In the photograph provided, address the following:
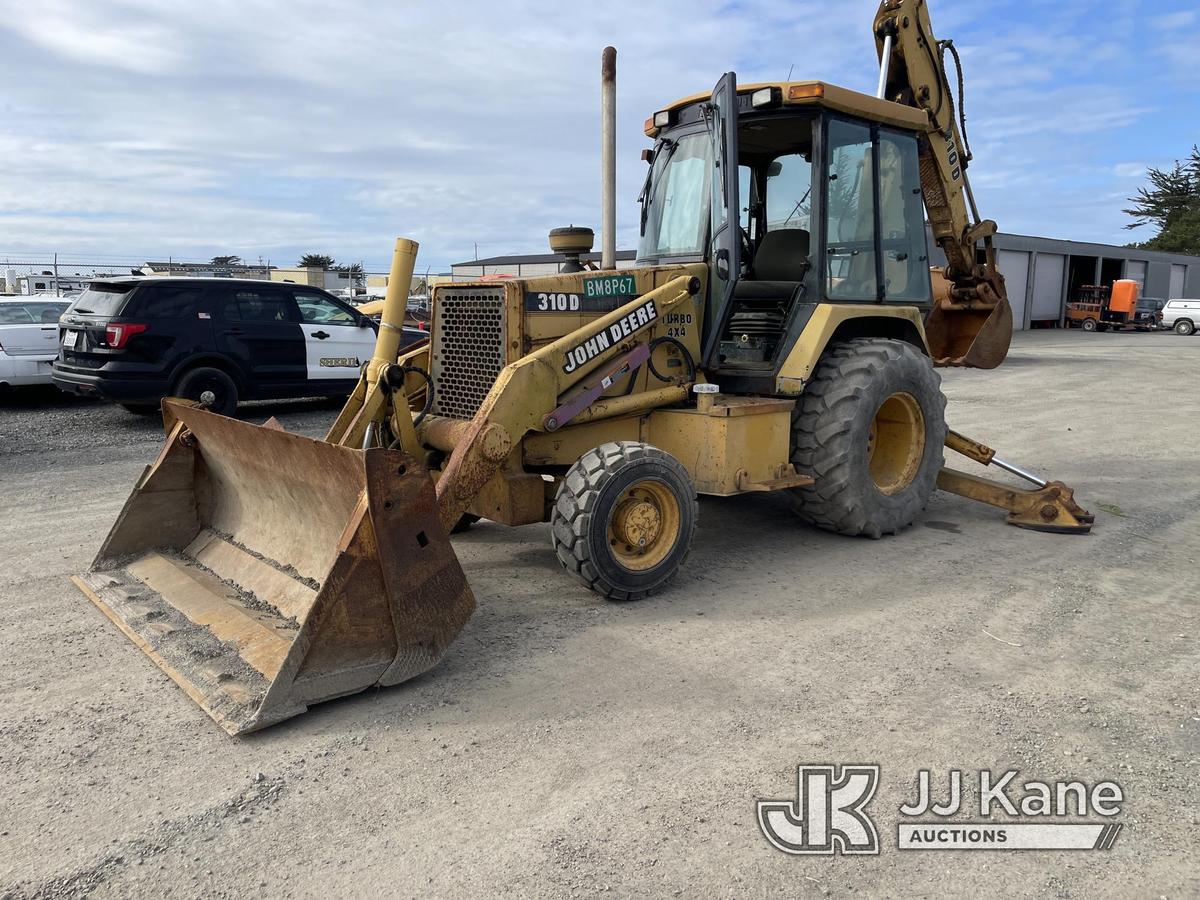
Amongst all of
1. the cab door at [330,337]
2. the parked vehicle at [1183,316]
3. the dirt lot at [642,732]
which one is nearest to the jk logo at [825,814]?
the dirt lot at [642,732]

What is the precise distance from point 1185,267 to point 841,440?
177 feet

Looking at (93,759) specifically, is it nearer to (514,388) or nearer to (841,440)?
(514,388)

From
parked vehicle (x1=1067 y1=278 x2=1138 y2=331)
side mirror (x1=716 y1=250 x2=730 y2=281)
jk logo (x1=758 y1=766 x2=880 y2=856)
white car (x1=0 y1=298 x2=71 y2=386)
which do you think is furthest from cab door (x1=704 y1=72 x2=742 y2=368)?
parked vehicle (x1=1067 y1=278 x2=1138 y2=331)

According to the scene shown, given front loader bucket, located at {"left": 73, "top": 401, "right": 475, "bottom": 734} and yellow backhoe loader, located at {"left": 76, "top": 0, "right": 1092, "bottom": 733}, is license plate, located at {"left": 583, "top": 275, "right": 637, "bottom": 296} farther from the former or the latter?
front loader bucket, located at {"left": 73, "top": 401, "right": 475, "bottom": 734}

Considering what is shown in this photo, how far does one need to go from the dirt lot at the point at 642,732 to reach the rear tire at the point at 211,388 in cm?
466

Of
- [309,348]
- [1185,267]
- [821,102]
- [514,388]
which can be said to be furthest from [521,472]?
[1185,267]

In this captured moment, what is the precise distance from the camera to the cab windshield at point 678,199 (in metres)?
5.94

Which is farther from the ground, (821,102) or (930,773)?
(821,102)

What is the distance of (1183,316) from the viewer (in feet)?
126

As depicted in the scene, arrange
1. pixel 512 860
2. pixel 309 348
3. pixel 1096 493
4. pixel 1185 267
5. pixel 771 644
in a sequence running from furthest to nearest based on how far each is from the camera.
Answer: pixel 1185 267
pixel 309 348
pixel 1096 493
pixel 771 644
pixel 512 860

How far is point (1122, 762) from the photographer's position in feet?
10.9

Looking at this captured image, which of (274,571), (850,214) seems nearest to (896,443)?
(850,214)

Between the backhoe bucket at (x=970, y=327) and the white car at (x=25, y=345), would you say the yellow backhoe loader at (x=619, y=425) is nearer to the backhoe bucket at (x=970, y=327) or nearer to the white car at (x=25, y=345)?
the backhoe bucket at (x=970, y=327)

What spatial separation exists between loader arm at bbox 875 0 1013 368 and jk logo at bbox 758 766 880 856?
5122 millimetres
